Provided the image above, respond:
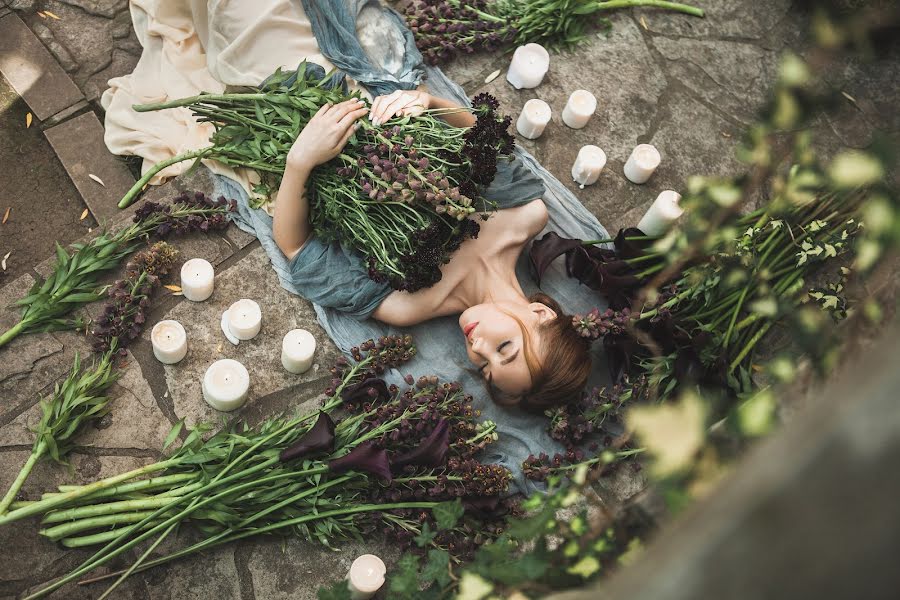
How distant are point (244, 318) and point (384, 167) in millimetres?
764

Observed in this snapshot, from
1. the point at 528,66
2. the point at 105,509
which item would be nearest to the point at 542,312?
the point at 528,66

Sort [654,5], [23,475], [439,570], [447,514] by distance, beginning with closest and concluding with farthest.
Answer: [439,570] → [447,514] → [23,475] → [654,5]

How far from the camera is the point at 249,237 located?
3025mm

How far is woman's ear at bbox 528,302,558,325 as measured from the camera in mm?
2725

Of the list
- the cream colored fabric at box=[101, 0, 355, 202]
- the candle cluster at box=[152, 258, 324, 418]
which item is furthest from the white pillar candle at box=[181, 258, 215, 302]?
the cream colored fabric at box=[101, 0, 355, 202]

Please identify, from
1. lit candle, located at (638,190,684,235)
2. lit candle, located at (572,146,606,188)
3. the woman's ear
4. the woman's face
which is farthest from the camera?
lit candle, located at (572,146,606,188)

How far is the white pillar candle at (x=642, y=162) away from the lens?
10.7 feet

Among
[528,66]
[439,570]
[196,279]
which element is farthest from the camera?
[528,66]

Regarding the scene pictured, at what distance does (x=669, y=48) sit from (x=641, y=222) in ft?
3.60

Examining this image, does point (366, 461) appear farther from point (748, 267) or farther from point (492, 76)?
point (492, 76)

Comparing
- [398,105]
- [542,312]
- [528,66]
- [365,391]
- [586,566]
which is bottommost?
[542,312]

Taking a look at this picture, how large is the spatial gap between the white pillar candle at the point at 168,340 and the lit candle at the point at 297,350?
358 mm

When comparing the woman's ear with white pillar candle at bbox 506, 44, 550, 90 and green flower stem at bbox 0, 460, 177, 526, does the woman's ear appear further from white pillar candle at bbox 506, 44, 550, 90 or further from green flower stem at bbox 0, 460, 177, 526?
green flower stem at bbox 0, 460, 177, 526

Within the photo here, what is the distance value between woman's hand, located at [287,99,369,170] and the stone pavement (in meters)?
0.52
